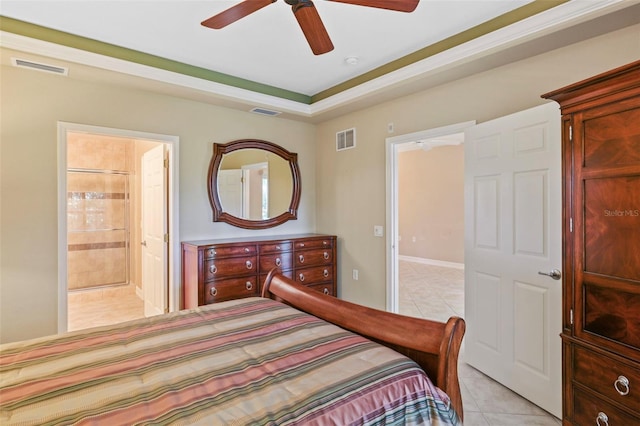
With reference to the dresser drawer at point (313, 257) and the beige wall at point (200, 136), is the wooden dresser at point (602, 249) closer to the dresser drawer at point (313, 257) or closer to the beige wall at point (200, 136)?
the beige wall at point (200, 136)

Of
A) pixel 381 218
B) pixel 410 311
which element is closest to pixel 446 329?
pixel 381 218

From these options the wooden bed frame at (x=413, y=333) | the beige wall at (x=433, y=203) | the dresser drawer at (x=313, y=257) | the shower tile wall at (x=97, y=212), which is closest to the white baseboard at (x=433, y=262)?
the beige wall at (x=433, y=203)

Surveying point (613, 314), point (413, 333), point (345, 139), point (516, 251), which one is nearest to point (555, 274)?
point (516, 251)

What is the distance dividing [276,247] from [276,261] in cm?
15

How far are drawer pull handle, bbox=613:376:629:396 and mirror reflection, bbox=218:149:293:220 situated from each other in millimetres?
3446

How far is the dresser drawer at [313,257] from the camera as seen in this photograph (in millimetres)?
3839

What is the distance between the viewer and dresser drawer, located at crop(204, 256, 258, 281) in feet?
10.5

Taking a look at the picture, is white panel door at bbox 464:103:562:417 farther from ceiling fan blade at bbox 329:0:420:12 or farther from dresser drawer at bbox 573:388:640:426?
ceiling fan blade at bbox 329:0:420:12

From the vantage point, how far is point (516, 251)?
2395 mm

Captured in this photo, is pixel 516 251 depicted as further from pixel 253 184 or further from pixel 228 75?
pixel 228 75

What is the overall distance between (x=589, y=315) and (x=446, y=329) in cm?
85

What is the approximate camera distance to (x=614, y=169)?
59.4 inches

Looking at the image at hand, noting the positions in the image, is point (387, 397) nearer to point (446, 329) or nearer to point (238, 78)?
point (446, 329)

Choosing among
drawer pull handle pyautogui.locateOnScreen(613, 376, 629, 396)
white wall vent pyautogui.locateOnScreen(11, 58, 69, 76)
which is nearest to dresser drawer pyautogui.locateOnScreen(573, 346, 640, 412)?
drawer pull handle pyautogui.locateOnScreen(613, 376, 629, 396)
